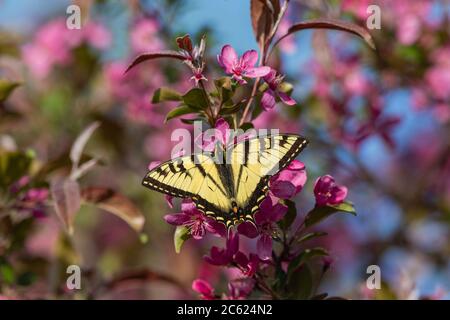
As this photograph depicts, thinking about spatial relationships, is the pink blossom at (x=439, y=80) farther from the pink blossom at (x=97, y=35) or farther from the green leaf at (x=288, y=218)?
the green leaf at (x=288, y=218)

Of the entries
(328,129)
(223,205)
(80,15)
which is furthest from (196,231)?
(328,129)

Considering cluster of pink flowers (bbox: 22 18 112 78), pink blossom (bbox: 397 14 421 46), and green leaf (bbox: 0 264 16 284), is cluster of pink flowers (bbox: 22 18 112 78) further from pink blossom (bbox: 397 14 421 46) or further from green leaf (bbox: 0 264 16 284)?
green leaf (bbox: 0 264 16 284)

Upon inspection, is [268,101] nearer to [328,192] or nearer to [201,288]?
[328,192]

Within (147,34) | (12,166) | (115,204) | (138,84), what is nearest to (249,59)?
(115,204)

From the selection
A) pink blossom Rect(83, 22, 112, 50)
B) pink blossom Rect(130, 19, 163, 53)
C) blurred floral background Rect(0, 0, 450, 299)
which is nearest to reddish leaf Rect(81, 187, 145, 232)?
blurred floral background Rect(0, 0, 450, 299)

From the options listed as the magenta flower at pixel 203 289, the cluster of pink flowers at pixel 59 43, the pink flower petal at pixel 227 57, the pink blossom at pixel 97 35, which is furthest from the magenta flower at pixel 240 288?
the pink blossom at pixel 97 35
